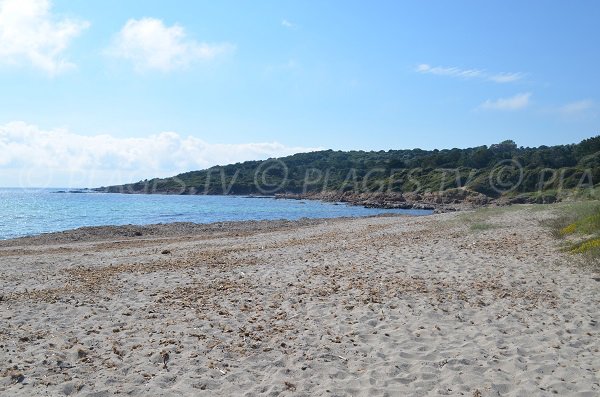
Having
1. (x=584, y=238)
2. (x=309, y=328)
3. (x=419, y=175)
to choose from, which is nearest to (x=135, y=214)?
(x=584, y=238)

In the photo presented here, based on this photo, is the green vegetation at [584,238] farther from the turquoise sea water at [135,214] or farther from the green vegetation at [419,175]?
the green vegetation at [419,175]

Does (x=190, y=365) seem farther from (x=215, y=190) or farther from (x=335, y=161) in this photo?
(x=335, y=161)

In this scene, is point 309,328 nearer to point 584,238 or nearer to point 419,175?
point 584,238

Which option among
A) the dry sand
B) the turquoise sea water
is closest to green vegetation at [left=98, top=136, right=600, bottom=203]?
the turquoise sea water

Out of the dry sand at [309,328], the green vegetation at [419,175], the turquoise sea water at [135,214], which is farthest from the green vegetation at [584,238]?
the green vegetation at [419,175]

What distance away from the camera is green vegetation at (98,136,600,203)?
248ft

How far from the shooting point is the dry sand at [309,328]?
235 inches

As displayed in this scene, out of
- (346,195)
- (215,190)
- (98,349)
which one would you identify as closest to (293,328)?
(98,349)

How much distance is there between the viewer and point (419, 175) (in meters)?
106

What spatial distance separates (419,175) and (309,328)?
334 feet

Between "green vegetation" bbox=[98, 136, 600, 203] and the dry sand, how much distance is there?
155ft

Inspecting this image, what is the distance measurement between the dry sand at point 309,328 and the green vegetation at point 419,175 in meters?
47.2

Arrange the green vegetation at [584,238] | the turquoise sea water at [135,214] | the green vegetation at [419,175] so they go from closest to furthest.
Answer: the green vegetation at [584,238] → the turquoise sea water at [135,214] → the green vegetation at [419,175]

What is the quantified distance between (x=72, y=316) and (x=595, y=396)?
7870 mm
